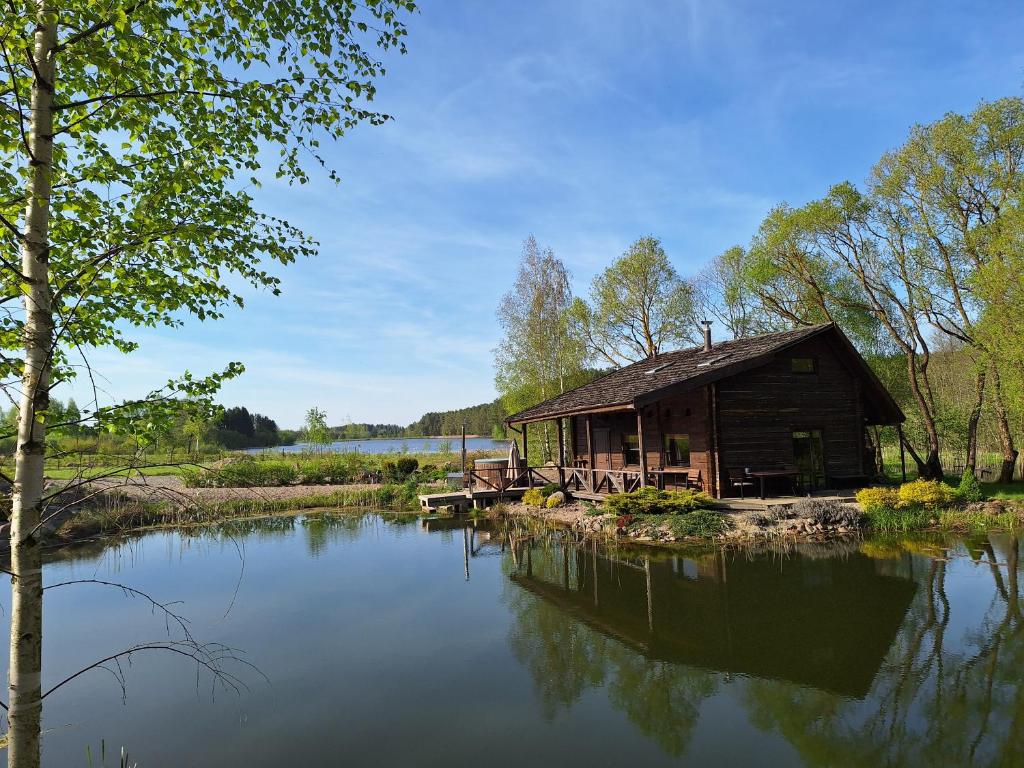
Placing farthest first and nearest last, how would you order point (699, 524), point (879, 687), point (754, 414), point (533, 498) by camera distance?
point (533, 498)
point (754, 414)
point (699, 524)
point (879, 687)

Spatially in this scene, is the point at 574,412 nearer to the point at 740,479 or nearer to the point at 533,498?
the point at 533,498

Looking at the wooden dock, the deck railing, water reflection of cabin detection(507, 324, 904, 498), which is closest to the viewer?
water reflection of cabin detection(507, 324, 904, 498)

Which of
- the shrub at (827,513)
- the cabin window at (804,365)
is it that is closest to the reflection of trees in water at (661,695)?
the shrub at (827,513)

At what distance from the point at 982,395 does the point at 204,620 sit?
2521 cm

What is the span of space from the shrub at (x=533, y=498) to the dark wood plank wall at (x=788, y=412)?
6258 millimetres

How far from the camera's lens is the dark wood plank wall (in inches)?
688

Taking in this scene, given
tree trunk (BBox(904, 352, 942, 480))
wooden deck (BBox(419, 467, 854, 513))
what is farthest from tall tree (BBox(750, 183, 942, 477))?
wooden deck (BBox(419, 467, 854, 513))

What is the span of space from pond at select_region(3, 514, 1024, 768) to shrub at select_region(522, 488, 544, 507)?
7155 millimetres

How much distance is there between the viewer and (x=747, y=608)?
29.5ft

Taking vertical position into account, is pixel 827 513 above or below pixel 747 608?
above

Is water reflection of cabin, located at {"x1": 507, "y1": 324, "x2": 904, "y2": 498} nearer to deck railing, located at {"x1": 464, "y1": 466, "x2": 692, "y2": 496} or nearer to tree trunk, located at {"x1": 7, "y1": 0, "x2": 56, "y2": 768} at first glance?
deck railing, located at {"x1": 464, "y1": 466, "x2": 692, "y2": 496}

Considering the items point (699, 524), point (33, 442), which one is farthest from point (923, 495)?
point (33, 442)

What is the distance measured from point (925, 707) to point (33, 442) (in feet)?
25.6

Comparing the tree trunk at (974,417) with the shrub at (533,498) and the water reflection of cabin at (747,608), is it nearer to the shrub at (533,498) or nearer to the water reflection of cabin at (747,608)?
the water reflection of cabin at (747,608)
